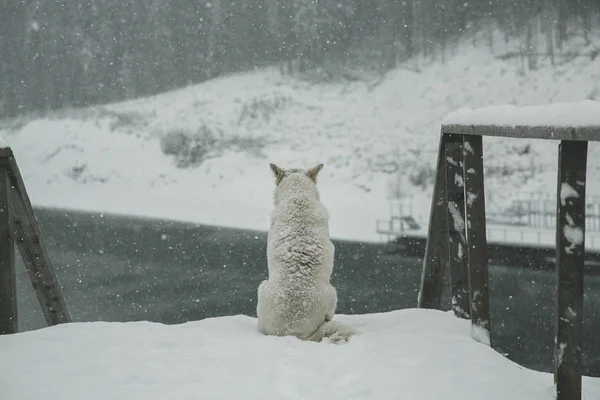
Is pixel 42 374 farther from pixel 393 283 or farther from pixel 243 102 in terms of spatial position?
pixel 243 102

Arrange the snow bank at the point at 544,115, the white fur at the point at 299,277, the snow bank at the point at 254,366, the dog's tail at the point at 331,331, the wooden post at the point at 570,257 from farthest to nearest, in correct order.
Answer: the white fur at the point at 299,277 → the dog's tail at the point at 331,331 → the snow bank at the point at 254,366 → the wooden post at the point at 570,257 → the snow bank at the point at 544,115

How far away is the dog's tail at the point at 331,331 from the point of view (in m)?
4.16

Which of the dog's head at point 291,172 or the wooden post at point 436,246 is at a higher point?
the dog's head at point 291,172

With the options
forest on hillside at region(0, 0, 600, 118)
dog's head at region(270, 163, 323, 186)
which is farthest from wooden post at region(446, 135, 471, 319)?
forest on hillside at region(0, 0, 600, 118)

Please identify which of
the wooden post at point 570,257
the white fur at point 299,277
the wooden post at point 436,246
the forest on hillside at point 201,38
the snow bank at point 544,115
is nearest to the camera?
the snow bank at point 544,115

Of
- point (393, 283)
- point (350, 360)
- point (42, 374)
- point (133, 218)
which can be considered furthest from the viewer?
point (133, 218)

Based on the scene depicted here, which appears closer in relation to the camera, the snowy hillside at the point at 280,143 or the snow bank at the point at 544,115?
Result: the snow bank at the point at 544,115

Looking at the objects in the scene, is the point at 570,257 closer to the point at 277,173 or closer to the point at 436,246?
the point at 436,246

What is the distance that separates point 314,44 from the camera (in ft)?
276

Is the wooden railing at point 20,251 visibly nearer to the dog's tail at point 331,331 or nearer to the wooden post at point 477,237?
the dog's tail at point 331,331

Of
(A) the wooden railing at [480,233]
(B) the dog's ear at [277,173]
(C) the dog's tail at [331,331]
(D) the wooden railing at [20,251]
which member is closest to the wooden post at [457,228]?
(A) the wooden railing at [480,233]

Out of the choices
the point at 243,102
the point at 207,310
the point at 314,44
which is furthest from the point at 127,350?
the point at 314,44

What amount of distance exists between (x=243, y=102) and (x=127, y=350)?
78176mm

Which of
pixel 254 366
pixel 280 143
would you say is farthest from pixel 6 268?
pixel 280 143
